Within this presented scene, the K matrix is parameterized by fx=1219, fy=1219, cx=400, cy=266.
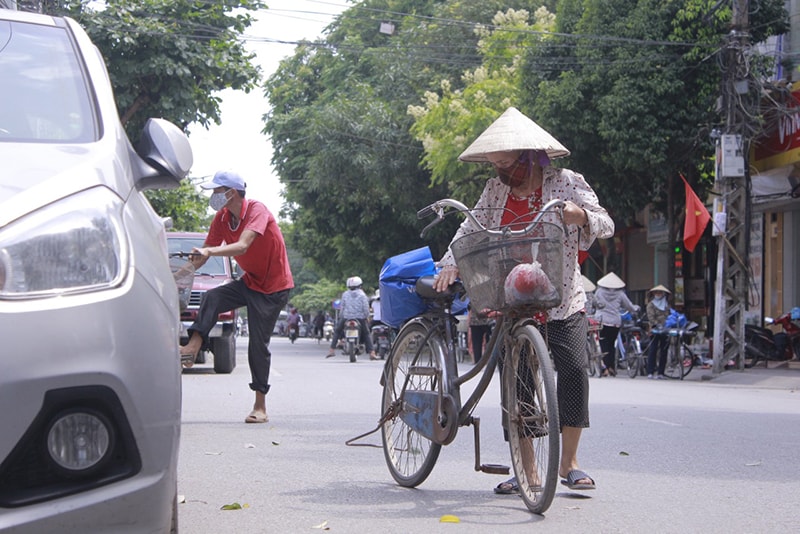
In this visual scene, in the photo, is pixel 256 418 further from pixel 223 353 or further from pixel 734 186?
pixel 734 186

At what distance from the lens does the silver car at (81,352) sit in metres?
2.75

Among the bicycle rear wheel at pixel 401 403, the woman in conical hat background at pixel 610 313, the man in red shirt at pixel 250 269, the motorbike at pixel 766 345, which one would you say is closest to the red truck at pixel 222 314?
the woman in conical hat background at pixel 610 313

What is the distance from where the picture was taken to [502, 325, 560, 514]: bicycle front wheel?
505 centimetres

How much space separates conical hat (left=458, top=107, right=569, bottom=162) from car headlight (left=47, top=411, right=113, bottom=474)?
2.87 m

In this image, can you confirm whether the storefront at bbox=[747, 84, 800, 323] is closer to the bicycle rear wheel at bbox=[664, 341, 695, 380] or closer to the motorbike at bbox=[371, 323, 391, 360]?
the bicycle rear wheel at bbox=[664, 341, 695, 380]

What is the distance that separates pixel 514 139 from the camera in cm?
550

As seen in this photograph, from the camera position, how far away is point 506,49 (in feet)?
102

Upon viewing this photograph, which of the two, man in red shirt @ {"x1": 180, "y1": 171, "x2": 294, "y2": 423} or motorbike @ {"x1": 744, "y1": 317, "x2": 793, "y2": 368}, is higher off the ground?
man in red shirt @ {"x1": 180, "y1": 171, "x2": 294, "y2": 423}

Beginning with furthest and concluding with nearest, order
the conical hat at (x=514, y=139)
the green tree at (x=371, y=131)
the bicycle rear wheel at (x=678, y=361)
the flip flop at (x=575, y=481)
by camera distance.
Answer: the green tree at (x=371, y=131)
the bicycle rear wheel at (x=678, y=361)
the flip flop at (x=575, y=481)
the conical hat at (x=514, y=139)

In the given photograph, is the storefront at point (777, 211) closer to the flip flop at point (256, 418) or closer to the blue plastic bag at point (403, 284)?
the flip flop at point (256, 418)

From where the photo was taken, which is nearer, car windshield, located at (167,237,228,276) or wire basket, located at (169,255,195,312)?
wire basket, located at (169,255,195,312)

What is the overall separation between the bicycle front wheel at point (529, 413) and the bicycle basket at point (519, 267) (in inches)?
7.5

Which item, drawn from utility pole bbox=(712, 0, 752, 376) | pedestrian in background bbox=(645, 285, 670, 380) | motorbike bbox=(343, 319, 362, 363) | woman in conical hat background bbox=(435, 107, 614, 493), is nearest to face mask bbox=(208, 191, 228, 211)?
woman in conical hat background bbox=(435, 107, 614, 493)

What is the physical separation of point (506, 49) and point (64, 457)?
28983 mm
